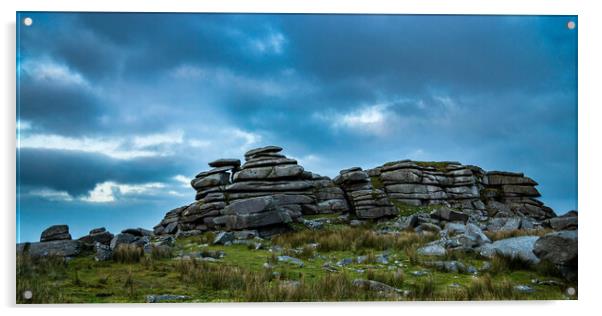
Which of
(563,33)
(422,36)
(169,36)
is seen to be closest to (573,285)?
(563,33)

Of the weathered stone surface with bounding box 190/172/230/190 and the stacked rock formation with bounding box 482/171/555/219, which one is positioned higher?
the weathered stone surface with bounding box 190/172/230/190

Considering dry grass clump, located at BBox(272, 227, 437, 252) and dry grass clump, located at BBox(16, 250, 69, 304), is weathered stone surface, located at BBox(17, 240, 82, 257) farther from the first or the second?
dry grass clump, located at BBox(272, 227, 437, 252)

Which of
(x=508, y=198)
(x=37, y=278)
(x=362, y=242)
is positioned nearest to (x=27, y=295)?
(x=37, y=278)

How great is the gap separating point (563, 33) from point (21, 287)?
48.4 ft

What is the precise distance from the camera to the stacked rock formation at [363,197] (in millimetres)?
28302

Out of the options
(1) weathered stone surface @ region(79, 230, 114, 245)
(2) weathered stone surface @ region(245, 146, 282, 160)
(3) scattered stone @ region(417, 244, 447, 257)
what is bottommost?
(3) scattered stone @ region(417, 244, 447, 257)

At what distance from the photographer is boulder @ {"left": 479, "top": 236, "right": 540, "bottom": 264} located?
37.7 feet

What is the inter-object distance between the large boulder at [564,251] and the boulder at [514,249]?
61cm

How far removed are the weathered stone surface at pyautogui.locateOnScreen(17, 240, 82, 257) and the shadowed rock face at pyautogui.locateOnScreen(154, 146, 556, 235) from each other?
8763mm

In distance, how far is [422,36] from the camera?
1212 centimetres

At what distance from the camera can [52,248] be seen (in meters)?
12.1

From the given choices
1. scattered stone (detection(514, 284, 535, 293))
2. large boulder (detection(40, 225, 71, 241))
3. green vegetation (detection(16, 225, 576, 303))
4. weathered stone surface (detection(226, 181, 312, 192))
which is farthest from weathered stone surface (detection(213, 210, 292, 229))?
scattered stone (detection(514, 284, 535, 293))

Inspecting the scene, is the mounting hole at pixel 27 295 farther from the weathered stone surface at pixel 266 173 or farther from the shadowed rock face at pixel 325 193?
the weathered stone surface at pixel 266 173
